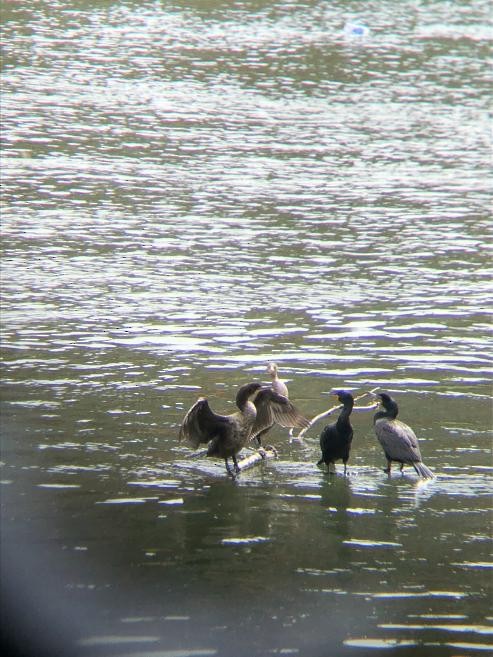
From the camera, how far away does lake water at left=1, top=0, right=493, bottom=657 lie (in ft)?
27.2

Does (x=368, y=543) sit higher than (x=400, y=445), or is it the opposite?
(x=400, y=445)

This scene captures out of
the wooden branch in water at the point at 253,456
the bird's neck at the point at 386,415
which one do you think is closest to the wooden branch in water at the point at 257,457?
the wooden branch in water at the point at 253,456

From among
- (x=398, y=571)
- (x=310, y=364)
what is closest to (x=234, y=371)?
(x=310, y=364)

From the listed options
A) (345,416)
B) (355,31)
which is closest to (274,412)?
(345,416)

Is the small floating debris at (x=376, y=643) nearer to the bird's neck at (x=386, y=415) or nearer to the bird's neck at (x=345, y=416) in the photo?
the bird's neck at (x=345, y=416)

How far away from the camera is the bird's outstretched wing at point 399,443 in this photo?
10.5m

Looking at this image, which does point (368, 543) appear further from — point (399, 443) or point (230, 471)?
point (230, 471)

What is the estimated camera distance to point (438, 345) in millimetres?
14250

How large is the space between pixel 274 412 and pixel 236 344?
115 inches

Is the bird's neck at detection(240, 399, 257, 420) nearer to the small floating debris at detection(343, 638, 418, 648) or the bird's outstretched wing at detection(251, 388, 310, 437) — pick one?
the bird's outstretched wing at detection(251, 388, 310, 437)

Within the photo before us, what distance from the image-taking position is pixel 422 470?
10.5m

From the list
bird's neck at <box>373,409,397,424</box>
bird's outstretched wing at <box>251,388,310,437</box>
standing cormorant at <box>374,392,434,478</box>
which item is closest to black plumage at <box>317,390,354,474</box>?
standing cormorant at <box>374,392,434,478</box>

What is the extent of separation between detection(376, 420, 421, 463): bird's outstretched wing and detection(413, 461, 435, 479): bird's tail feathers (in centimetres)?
5

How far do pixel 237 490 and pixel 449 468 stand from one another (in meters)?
1.92
